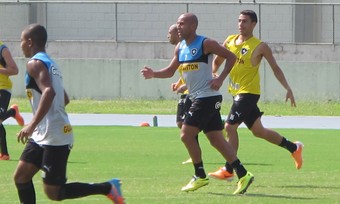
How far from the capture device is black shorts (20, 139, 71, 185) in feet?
31.4

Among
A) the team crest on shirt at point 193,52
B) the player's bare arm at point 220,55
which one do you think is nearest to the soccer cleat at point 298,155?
the player's bare arm at point 220,55

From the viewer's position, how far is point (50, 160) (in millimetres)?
9602

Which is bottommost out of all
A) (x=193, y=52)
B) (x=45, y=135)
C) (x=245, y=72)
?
(x=45, y=135)

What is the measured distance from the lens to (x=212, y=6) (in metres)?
36.4

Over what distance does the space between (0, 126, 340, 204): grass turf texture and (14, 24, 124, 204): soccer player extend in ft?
5.55

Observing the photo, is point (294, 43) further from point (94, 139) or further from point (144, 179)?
point (144, 179)

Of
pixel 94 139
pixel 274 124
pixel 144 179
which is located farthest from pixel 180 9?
pixel 144 179

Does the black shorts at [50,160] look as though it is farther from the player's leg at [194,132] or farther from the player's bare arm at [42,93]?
the player's leg at [194,132]

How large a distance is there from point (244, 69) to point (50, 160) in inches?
181

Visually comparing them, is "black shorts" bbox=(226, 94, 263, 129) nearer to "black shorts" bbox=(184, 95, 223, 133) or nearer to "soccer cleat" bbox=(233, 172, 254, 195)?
"black shorts" bbox=(184, 95, 223, 133)

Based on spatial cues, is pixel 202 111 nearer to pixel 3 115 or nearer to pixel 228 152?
pixel 228 152

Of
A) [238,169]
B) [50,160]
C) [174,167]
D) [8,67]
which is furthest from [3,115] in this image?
[50,160]

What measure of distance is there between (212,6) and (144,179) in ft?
76.5

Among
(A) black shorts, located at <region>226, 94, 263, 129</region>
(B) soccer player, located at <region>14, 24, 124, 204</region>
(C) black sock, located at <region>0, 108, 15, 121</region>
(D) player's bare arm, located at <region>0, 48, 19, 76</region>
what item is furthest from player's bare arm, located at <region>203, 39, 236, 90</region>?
(C) black sock, located at <region>0, 108, 15, 121</region>
